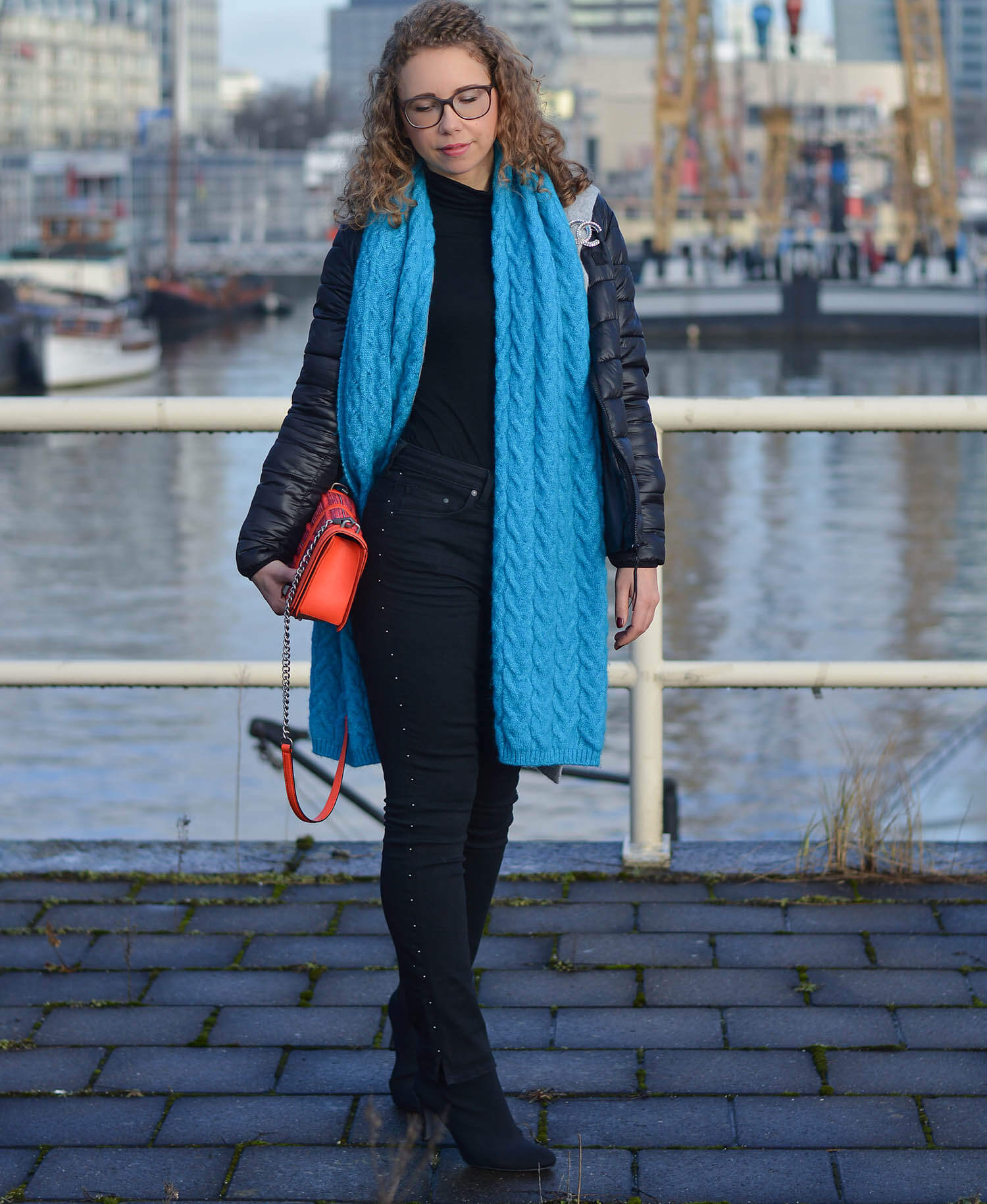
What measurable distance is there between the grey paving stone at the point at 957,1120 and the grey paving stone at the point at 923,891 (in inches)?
30.7

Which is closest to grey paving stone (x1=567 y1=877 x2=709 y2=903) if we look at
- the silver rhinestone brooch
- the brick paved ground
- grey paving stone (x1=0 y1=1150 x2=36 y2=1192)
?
the brick paved ground

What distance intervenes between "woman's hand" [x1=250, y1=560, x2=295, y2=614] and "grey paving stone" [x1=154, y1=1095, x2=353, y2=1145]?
0.68 metres

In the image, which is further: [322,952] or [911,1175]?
[322,952]

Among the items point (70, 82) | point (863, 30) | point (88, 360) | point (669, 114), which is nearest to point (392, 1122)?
point (88, 360)

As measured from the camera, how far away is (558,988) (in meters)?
2.75

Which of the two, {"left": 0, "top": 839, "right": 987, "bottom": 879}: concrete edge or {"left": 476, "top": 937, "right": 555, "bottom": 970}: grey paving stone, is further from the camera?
{"left": 0, "top": 839, "right": 987, "bottom": 879}: concrete edge

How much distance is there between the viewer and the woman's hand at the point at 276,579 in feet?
7.14

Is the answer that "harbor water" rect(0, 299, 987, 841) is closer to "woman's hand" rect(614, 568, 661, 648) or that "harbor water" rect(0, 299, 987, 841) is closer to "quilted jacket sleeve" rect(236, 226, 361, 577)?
"woman's hand" rect(614, 568, 661, 648)

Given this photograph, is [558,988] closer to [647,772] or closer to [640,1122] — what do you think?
[640,1122]

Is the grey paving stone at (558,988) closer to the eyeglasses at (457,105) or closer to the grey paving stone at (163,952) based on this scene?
the grey paving stone at (163,952)

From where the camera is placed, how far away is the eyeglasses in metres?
2.09

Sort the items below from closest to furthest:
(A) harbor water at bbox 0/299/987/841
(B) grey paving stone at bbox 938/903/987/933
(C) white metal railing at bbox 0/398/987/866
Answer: (B) grey paving stone at bbox 938/903/987/933 → (C) white metal railing at bbox 0/398/987/866 → (A) harbor water at bbox 0/299/987/841

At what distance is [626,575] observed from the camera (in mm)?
2248

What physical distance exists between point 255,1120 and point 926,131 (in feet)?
165
